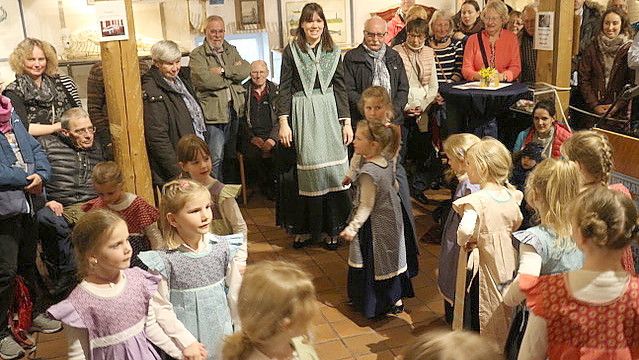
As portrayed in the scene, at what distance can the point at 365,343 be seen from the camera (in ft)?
11.4

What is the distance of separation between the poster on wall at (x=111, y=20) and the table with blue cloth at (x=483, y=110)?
2.50m

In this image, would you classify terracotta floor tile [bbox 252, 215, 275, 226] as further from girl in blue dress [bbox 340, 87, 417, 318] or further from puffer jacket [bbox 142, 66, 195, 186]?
girl in blue dress [bbox 340, 87, 417, 318]

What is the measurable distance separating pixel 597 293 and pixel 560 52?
10.0 ft

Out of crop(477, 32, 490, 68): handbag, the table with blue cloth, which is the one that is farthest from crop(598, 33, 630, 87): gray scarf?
crop(477, 32, 490, 68): handbag

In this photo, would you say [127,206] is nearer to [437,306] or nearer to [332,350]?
[332,350]

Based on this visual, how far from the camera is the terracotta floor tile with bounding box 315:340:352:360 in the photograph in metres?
3.35

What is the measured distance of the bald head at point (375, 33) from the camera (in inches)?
183

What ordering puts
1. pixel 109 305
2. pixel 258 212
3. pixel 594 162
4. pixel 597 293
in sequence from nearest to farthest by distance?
pixel 597 293 < pixel 109 305 < pixel 594 162 < pixel 258 212

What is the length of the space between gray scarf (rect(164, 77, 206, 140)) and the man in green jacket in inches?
34.5

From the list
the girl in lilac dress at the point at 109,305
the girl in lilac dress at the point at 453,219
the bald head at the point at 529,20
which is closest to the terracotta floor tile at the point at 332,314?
the girl in lilac dress at the point at 453,219

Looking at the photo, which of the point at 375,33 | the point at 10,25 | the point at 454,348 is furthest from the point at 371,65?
the point at 454,348

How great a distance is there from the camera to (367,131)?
3500 millimetres

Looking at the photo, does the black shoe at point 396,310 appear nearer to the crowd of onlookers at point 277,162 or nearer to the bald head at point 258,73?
the crowd of onlookers at point 277,162

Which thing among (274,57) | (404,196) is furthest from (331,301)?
(274,57)
